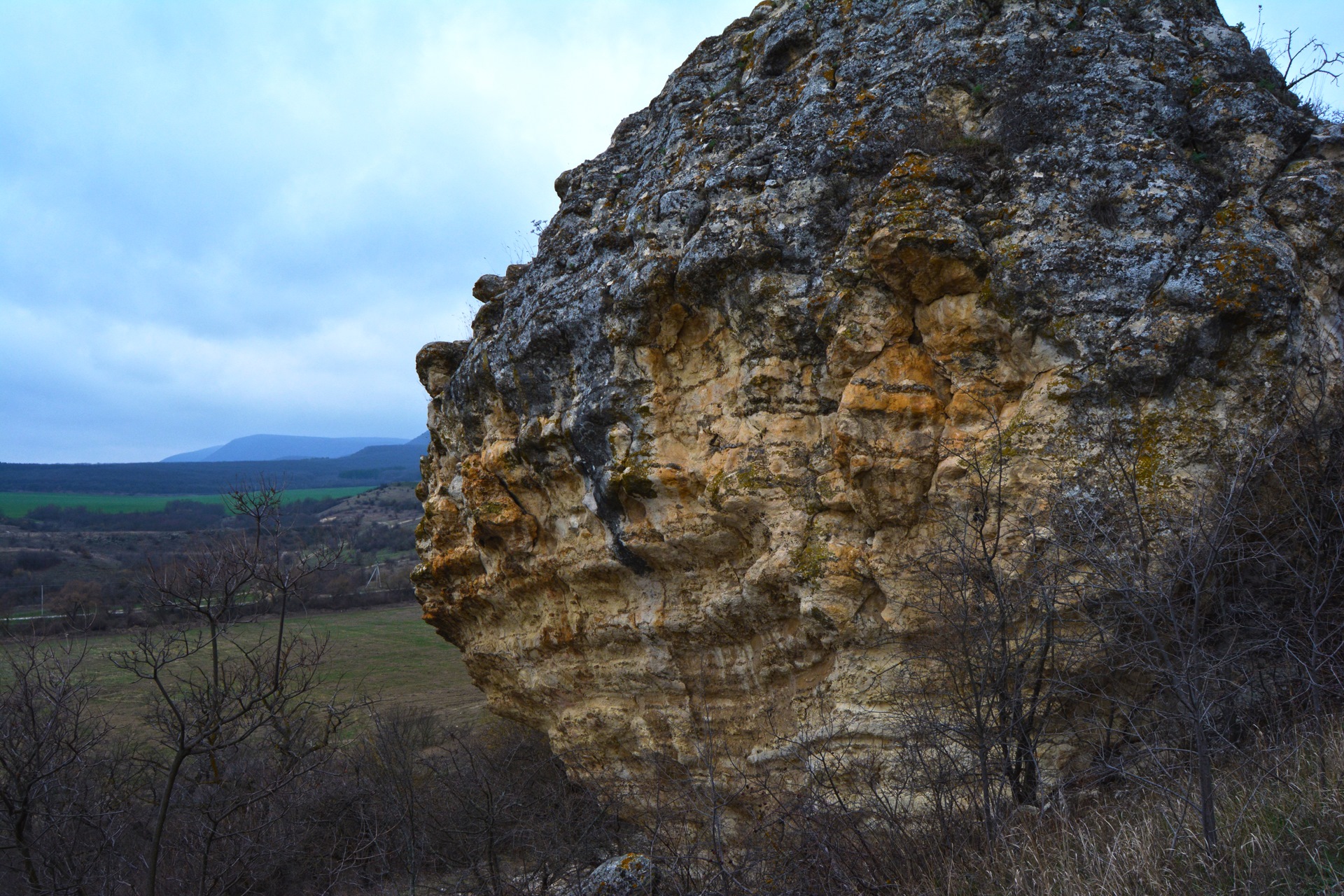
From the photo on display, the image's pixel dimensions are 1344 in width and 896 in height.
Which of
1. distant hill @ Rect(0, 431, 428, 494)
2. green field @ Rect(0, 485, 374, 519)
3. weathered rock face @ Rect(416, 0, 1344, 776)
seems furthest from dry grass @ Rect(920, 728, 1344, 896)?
distant hill @ Rect(0, 431, 428, 494)

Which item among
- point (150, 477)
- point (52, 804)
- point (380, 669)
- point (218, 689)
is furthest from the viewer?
point (150, 477)

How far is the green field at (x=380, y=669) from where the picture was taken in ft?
60.6

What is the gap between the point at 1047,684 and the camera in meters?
5.75

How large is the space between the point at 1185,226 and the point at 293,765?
1169 cm

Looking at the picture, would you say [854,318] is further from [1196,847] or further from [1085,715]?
[1196,847]

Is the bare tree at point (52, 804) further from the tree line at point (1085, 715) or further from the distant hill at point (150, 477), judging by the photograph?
the distant hill at point (150, 477)

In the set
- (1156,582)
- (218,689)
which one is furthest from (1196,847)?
(218,689)

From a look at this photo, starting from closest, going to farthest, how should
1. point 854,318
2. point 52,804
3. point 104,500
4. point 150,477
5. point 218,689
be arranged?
1. point 854,318
2. point 52,804
3. point 218,689
4. point 104,500
5. point 150,477

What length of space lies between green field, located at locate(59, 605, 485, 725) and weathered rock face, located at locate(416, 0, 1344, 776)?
8.38 meters

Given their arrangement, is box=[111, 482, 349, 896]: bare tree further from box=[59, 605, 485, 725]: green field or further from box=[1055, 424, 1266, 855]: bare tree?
box=[1055, 424, 1266, 855]: bare tree

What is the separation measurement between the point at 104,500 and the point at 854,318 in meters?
113

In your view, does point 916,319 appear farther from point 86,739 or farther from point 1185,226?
point 86,739

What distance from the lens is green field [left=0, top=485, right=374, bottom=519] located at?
3132 inches

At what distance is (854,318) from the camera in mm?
6418
